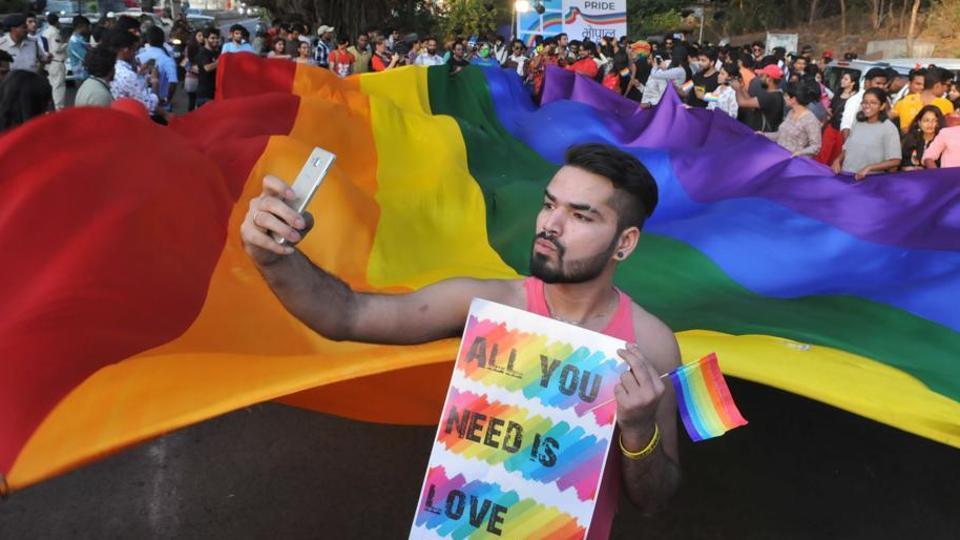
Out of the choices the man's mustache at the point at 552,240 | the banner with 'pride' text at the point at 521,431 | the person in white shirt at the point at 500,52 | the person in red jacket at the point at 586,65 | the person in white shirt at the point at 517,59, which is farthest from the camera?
the person in white shirt at the point at 500,52

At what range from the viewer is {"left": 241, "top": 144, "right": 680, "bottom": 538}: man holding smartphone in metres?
1.73

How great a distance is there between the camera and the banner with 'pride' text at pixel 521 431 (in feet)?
5.84

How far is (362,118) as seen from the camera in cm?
562

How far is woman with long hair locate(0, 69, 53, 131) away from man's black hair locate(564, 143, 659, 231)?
4955 millimetres

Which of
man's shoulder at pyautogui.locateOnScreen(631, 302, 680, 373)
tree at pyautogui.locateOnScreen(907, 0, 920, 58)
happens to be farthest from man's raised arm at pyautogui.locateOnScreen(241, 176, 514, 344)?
tree at pyautogui.locateOnScreen(907, 0, 920, 58)

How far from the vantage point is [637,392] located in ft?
5.49

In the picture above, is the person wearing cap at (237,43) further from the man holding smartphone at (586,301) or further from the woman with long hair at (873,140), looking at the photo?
the man holding smartphone at (586,301)

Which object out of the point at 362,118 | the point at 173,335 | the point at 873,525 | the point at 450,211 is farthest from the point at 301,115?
the point at 873,525

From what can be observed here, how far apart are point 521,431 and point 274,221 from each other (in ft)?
2.17

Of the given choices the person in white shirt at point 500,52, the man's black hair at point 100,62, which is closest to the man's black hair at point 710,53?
the person in white shirt at point 500,52

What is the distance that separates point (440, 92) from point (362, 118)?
1.98 m

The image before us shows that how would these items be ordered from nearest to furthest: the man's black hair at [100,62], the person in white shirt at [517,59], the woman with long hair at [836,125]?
the man's black hair at [100,62]
the woman with long hair at [836,125]
the person in white shirt at [517,59]

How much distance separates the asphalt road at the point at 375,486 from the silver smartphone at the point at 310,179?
229cm

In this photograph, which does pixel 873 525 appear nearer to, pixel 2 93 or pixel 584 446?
pixel 584 446
